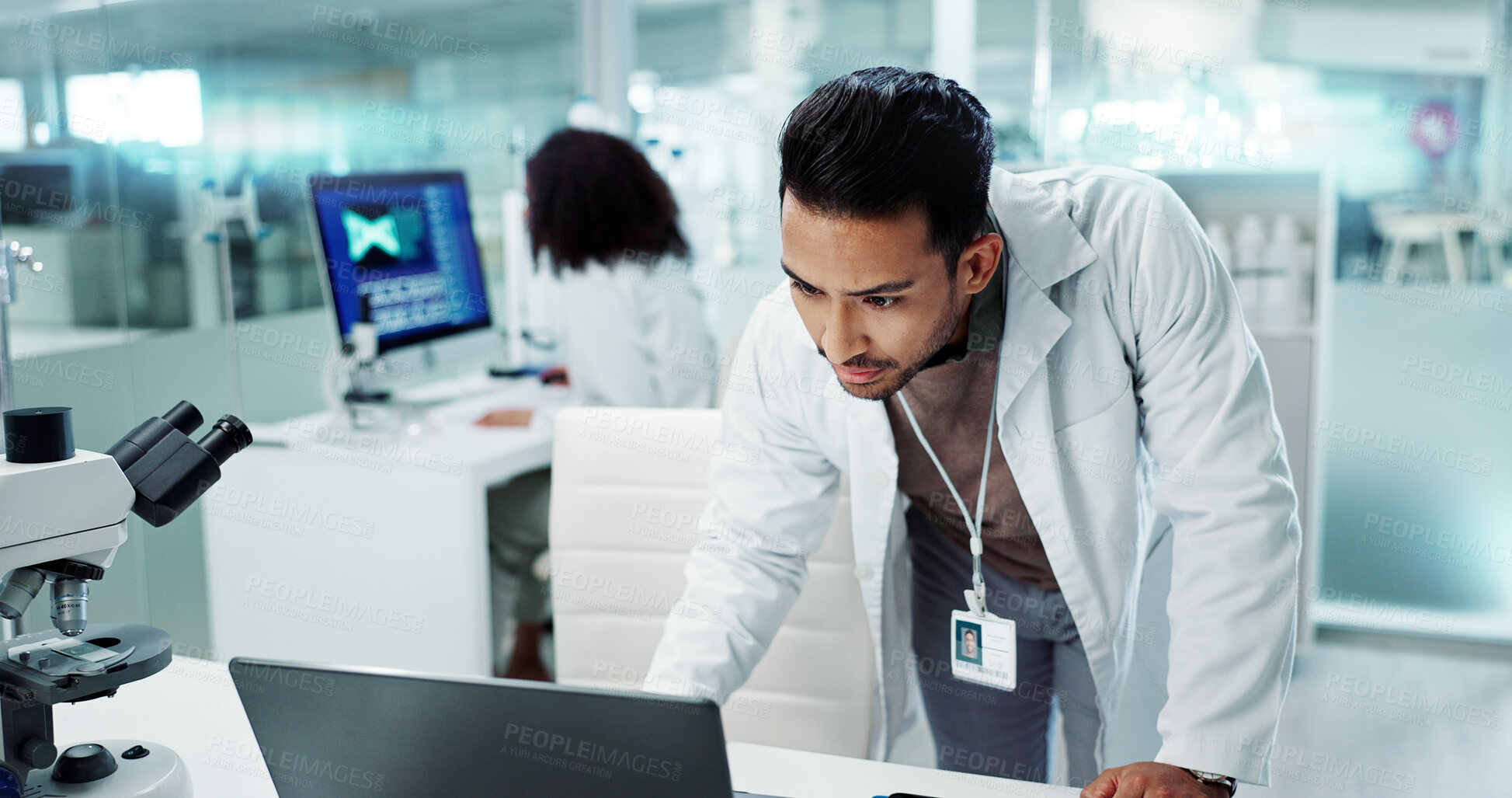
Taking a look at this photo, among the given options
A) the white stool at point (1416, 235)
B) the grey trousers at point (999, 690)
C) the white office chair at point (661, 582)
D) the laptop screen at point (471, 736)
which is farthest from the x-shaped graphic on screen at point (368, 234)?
the white stool at point (1416, 235)

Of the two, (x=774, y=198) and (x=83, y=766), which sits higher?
(x=774, y=198)

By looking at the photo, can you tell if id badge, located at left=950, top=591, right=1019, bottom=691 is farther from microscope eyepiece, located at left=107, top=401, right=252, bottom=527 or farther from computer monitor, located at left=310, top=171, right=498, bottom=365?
computer monitor, located at left=310, top=171, right=498, bottom=365

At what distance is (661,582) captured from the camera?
1709 mm

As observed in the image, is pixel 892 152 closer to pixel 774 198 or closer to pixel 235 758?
pixel 235 758

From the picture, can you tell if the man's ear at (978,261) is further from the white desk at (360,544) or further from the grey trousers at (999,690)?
the white desk at (360,544)

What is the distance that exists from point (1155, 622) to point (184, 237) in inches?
78.6

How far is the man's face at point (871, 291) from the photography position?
43.1 inches

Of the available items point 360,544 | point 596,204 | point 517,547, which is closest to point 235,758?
point 360,544

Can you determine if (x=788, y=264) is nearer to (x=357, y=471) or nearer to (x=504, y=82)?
(x=357, y=471)

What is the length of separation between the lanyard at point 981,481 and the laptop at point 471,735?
679 mm

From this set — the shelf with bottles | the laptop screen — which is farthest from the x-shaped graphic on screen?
the shelf with bottles

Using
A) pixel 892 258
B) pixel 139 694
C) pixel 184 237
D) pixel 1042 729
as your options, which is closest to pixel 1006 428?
pixel 892 258

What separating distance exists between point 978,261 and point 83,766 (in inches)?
37.5

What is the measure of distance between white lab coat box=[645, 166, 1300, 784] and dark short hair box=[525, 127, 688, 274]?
1.32 m
